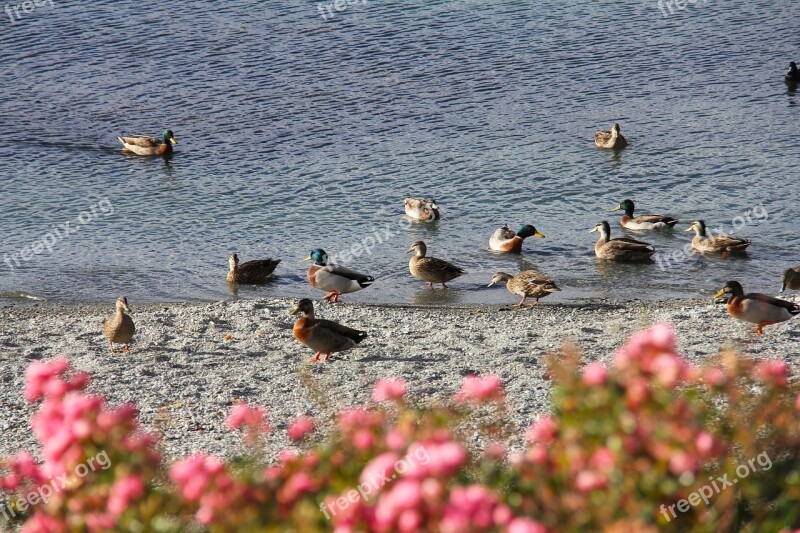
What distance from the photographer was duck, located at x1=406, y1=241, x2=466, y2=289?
17.4m

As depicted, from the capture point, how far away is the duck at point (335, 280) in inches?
651

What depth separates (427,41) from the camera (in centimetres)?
3219

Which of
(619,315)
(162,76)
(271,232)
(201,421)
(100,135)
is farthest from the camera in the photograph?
(162,76)

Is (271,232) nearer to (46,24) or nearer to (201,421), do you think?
(201,421)

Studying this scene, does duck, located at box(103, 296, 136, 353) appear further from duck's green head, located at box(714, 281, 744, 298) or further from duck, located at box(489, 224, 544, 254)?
duck's green head, located at box(714, 281, 744, 298)

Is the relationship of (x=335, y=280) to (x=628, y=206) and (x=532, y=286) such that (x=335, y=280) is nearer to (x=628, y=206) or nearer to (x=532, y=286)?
(x=532, y=286)

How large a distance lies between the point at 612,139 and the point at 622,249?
250 inches

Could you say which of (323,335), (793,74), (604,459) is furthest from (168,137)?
(604,459)

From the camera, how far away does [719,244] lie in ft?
60.3

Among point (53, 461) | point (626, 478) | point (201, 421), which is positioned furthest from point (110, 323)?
point (626, 478)

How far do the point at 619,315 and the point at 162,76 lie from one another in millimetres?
20077

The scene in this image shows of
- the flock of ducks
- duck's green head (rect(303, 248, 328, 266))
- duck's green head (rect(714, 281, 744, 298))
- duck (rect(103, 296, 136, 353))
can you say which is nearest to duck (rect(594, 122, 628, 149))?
the flock of ducks

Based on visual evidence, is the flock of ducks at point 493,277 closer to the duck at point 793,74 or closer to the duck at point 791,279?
the duck at point 791,279

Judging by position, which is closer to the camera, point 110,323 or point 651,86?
point 110,323
